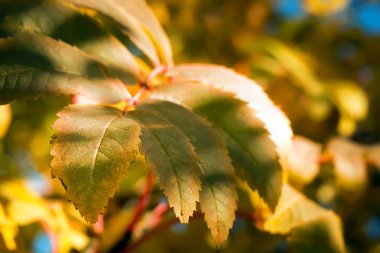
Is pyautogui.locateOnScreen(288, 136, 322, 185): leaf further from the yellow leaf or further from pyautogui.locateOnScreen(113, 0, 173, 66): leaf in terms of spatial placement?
pyautogui.locateOnScreen(113, 0, 173, 66): leaf

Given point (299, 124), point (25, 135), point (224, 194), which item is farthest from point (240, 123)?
point (299, 124)

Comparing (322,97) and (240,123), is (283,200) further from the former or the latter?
(322,97)

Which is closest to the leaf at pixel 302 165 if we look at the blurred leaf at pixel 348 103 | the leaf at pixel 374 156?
the leaf at pixel 374 156

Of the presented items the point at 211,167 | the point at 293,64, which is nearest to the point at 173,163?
the point at 211,167

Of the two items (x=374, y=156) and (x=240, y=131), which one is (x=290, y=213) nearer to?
(x=240, y=131)

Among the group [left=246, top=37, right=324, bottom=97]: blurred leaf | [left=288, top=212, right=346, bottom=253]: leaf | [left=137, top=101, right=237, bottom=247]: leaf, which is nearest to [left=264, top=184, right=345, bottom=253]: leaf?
[left=288, top=212, right=346, bottom=253]: leaf

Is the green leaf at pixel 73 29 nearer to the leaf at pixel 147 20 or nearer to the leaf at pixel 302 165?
the leaf at pixel 147 20
